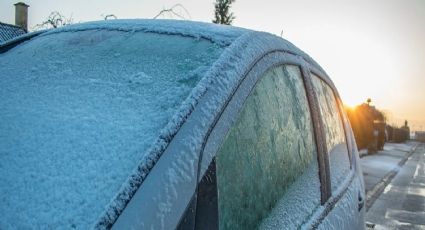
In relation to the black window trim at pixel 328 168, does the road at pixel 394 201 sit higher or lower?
lower

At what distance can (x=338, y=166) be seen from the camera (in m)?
2.34

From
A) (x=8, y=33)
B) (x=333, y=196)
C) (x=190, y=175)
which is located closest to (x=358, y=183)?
(x=333, y=196)

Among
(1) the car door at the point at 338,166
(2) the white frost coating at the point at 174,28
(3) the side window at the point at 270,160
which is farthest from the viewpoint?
(1) the car door at the point at 338,166

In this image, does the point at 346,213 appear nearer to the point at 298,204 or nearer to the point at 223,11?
the point at 298,204

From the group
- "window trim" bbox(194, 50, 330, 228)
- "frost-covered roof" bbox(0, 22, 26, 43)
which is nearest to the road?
"window trim" bbox(194, 50, 330, 228)

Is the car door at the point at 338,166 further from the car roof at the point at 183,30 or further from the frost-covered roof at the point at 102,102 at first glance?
the frost-covered roof at the point at 102,102

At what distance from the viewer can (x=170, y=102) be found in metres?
1.25

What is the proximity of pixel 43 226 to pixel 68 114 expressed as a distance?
0.41 metres

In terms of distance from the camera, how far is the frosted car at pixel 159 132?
1.03 m

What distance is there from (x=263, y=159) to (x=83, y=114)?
1.91 ft

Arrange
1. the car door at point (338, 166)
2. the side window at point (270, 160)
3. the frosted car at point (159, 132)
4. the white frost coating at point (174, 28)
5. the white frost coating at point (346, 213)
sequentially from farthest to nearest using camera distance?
the car door at point (338, 166)
the white frost coating at point (346, 213)
the white frost coating at point (174, 28)
the side window at point (270, 160)
the frosted car at point (159, 132)

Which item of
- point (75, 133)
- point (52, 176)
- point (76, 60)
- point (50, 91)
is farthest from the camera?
point (76, 60)

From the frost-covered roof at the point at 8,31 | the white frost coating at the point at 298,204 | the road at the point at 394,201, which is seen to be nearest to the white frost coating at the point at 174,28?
the white frost coating at the point at 298,204

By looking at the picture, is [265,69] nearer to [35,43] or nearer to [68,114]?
[68,114]
